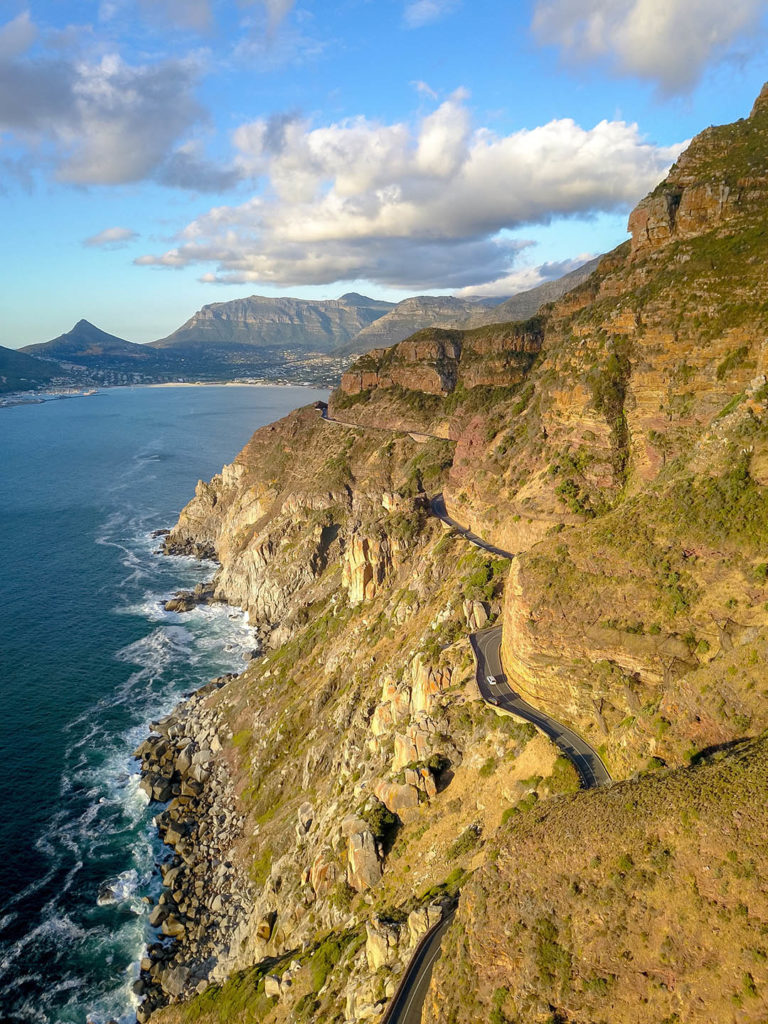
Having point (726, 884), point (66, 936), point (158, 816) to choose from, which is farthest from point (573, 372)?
point (66, 936)

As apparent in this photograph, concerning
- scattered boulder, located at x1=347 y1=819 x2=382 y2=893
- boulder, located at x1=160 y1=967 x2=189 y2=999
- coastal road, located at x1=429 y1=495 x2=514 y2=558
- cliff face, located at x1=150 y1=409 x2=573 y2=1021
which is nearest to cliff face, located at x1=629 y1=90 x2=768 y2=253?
coastal road, located at x1=429 y1=495 x2=514 y2=558

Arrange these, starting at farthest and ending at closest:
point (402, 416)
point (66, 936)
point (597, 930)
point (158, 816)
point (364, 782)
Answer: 1. point (402, 416)
2. point (158, 816)
3. point (66, 936)
4. point (364, 782)
5. point (597, 930)

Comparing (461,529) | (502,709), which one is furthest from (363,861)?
(461,529)

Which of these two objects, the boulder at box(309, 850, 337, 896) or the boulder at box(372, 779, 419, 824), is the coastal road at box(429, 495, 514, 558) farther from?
the boulder at box(309, 850, 337, 896)

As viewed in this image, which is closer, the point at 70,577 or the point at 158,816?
the point at 158,816

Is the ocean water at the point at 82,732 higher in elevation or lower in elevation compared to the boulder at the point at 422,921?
lower

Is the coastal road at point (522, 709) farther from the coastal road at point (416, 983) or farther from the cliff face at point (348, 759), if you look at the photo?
the coastal road at point (416, 983)

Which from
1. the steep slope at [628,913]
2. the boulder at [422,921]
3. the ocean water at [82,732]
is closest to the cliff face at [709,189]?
the steep slope at [628,913]

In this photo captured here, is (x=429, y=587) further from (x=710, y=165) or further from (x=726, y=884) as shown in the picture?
(x=710, y=165)
